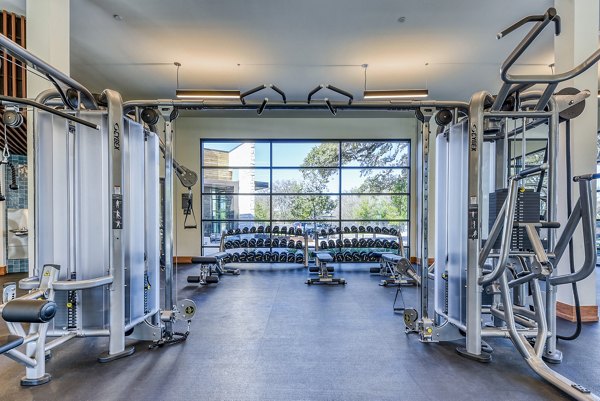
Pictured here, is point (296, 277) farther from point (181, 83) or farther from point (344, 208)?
Result: point (181, 83)

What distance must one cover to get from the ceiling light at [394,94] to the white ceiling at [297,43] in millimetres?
480

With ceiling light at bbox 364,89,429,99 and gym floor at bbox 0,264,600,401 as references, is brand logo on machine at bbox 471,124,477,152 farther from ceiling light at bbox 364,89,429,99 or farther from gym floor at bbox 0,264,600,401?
ceiling light at bbox 364,89,429,99

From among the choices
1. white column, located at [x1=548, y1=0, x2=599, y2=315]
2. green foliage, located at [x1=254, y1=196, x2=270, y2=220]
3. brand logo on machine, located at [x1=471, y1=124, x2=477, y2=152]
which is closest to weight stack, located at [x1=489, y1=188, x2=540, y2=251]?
brand logo on machine, located at [x1=471, y1=124, x2=477, y2=152]

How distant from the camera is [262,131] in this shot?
7.14 m

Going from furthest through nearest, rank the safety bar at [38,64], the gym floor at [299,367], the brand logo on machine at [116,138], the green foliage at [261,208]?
1. the green foliage at [261,208]
2. the brand logo on machine at [116,138]
3. the gym floor at [299,367]
4. the safety bar at [38,64]

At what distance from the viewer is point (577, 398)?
1827 mm

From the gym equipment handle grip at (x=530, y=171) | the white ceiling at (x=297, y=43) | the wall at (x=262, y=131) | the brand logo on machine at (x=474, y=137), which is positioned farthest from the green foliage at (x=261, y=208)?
the gym equipment handle grip at (x=530, y=171)

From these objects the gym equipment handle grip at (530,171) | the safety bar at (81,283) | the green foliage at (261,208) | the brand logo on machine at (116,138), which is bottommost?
the safety bar at (81,283)

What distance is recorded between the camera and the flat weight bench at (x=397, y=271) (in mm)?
3403

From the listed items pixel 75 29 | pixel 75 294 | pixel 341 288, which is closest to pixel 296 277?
pixel 341 288

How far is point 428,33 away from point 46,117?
177 inches

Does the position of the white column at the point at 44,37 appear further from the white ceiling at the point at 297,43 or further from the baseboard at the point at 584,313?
the baseboard at the point at 584,313

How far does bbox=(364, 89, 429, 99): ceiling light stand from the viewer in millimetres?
4719

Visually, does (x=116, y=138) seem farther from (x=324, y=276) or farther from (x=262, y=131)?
(x=262, y=131)
